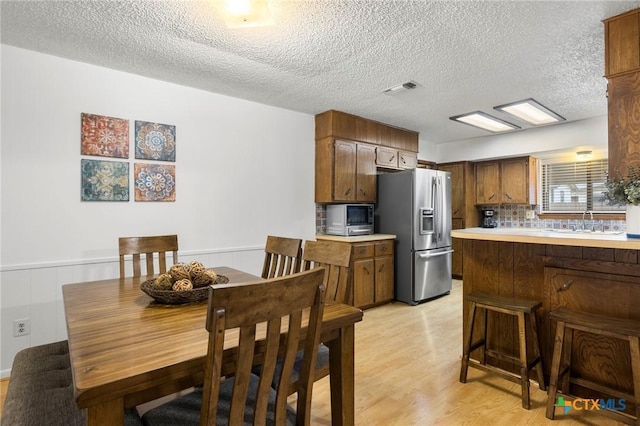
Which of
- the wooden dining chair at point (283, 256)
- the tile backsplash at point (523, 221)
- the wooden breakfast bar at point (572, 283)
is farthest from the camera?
the tile backsplash at point (523, 221)

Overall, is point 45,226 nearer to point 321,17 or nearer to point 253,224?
point 253,224

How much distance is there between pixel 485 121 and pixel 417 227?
1.57 metres

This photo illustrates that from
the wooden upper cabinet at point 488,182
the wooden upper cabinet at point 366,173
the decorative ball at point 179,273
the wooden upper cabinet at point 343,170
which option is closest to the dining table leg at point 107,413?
the decorative ball at point 179,273

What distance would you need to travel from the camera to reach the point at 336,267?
1.74m

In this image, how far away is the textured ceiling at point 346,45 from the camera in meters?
1.94

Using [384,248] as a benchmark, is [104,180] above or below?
above

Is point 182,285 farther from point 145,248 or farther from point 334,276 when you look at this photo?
point 145,248

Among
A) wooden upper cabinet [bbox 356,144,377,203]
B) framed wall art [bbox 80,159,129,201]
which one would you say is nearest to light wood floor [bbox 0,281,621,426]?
framed wall art [bbox 80,159,129,201]

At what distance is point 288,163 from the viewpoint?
388 centimetres

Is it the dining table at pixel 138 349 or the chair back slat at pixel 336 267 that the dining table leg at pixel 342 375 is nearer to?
the dining table at pixel 138 349

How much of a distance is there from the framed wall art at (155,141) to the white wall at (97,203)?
0.05 meters

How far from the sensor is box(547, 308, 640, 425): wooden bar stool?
5.48 feet

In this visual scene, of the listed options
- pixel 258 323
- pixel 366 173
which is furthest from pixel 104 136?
pixel 366 173

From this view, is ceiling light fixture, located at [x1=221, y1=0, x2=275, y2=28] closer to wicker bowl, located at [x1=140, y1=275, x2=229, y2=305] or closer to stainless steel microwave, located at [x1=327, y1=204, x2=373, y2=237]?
wicker bowl, located at [x1=140, y1=275, x2=229, y2=305]
